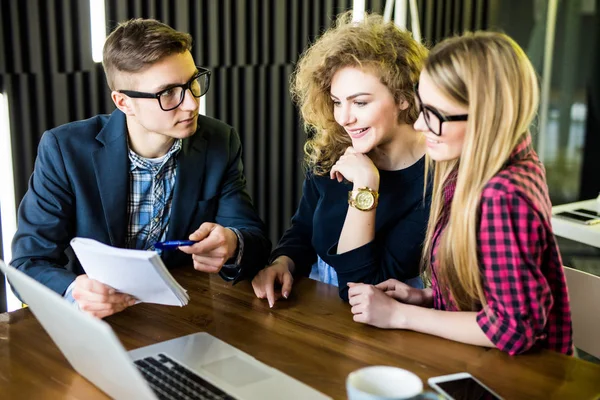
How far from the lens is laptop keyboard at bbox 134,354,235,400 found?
1.20m

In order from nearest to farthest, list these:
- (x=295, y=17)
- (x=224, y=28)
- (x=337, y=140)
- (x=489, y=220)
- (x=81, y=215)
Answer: (x=489, y=220) → (x=81, y=215) → (x=337, y=140) → (x=224, y=28) → (x=295, y=17)

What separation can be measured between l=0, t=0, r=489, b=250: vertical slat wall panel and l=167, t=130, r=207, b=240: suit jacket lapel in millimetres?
881

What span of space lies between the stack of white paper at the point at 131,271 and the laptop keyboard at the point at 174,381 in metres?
0.13

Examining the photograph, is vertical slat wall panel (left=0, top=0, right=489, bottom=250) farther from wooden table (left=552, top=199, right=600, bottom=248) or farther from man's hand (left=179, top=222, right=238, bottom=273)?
wooden table (left=552, top=199, right=600, bottom=248)

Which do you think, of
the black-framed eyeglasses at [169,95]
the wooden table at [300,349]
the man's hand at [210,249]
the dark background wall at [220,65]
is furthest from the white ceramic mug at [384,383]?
the dark background wall at [220,65]

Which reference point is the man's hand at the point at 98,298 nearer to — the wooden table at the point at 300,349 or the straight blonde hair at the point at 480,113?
the wooden table at the point at 300,349

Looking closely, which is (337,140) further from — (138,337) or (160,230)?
(138,337)

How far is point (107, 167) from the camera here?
2.01 metres

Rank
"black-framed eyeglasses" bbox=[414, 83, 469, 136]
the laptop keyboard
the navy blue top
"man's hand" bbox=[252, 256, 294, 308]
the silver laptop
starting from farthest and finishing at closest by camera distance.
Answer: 1. the navy blue top
2. "man's hand" bbox=[252, 256, 294, 308]
3. "black-framed eyeglasses" bbox=[414, 83, 469, 136]
4. the laptop keyboard
5. the silver laptop

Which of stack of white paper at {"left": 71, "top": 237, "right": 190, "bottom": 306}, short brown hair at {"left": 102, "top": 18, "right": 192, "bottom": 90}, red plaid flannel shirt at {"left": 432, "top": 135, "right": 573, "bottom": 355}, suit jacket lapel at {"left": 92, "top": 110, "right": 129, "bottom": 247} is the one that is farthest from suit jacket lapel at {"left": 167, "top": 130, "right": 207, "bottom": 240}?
red plaid flannel shirt at {"left": 432, "top": 135, "right": 573, "bottom": 355}

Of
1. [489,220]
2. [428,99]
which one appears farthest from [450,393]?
[428,99]

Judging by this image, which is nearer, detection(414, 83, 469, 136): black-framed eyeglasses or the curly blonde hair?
detection(414, 83, 469, 136): black-framed eyeglasses

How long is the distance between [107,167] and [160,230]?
0.26 m

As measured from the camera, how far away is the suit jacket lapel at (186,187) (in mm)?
2086
